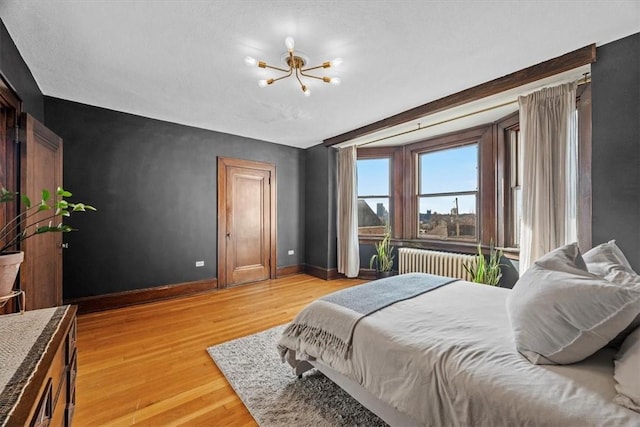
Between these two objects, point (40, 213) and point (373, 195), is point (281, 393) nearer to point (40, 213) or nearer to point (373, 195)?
point (40, 213)

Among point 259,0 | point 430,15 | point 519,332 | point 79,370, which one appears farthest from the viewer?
point 79,370

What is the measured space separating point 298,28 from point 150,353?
115 inches

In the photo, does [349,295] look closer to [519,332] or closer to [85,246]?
[519,332]

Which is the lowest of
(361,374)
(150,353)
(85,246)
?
(150,353)

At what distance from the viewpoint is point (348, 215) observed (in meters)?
4.84

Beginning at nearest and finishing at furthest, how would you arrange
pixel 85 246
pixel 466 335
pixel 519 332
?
pixel 519 332, pixel 466 335, pixel 85 246

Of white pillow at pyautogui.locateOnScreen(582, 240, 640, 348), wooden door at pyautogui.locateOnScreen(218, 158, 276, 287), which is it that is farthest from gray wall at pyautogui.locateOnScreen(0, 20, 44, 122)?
white pillow at pyautogui.locateOnScreen(582, 240, 640, 348)

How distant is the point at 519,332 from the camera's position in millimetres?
1204

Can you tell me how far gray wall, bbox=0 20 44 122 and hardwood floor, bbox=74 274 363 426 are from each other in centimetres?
224

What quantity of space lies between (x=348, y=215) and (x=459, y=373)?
378 cm

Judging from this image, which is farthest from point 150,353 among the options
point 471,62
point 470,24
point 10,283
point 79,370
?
point 471,62

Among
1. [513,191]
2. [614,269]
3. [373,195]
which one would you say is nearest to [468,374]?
[614,269]

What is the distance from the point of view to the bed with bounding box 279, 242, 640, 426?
3.02 feet

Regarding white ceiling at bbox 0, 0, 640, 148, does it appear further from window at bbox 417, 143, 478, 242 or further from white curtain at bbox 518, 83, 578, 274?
window at bbox 417, 143, 478, 242
